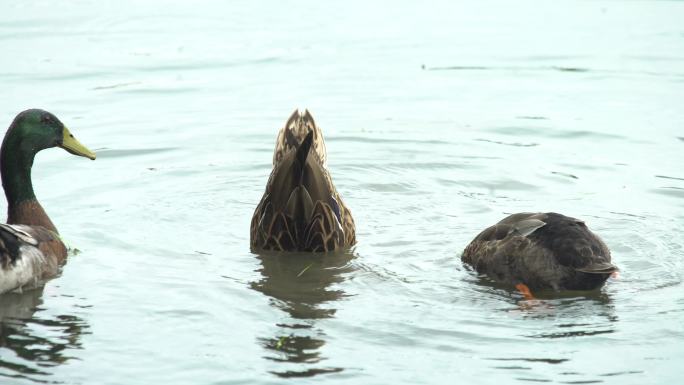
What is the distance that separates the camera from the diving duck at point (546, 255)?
7883 millimetres

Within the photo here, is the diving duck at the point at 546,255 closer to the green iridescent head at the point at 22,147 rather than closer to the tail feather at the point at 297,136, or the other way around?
the tail feather at the point at 297,136

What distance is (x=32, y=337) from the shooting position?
23.5 feet

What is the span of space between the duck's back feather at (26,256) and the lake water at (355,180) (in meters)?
0.12

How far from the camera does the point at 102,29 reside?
18.0 metres

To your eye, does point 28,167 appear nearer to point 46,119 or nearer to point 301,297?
point 46,119

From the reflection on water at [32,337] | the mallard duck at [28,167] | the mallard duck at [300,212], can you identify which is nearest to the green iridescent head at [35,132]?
the mallard duck at [28,167]

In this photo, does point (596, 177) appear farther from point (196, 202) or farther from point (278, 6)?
point (278, 6)

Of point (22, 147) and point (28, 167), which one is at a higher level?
point (22, 147)

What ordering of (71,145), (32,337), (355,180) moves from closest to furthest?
(32,337) < (71,145) < (355,180)

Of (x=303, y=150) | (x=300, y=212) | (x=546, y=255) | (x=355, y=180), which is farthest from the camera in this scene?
(x=355, y=180)

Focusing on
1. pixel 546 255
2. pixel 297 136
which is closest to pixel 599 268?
pixel 546 255

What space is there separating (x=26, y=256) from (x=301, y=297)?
1977mm

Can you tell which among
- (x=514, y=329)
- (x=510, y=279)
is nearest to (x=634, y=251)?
(x=510, y=279)

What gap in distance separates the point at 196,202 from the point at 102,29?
838cm
